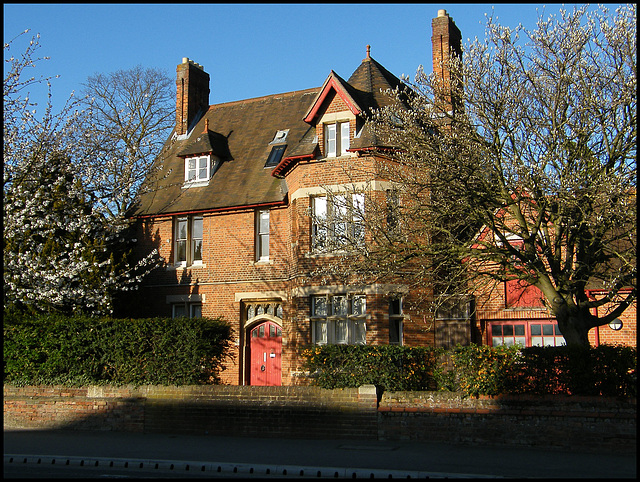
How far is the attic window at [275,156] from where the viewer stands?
75.5 ft

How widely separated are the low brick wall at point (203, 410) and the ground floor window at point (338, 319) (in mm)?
4591

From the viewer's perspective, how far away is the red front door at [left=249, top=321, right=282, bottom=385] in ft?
70.9

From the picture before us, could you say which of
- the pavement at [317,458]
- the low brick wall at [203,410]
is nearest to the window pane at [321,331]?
the low brick wall at [203,410]

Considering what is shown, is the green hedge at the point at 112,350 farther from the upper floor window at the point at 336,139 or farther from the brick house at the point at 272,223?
the upper floor window at the point at 336,139

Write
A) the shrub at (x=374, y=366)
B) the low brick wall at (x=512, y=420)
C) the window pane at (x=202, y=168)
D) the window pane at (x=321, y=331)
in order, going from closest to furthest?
the low brick wall at (x=512, y=420)
the shrub at (x=374, y=366)
the window pane at (x=321, y=331)
the window pane at (x=202, y=168)

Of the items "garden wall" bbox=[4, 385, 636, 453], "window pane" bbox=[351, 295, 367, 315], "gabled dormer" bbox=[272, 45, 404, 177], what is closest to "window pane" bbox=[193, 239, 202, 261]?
"gabled dormer" bbox=[272, 45, 404, 177]

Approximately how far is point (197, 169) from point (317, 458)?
14887 millimetres

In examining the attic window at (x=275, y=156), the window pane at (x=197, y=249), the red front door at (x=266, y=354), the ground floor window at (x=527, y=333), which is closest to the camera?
the ground floor window at (x=527, y=333)

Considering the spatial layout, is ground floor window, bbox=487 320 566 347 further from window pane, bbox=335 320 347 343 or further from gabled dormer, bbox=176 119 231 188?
gabled dormer, bbox=176 119 231 188

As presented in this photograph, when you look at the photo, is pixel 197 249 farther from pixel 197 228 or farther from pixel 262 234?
pixel 262 234

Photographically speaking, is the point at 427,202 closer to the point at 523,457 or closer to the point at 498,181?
the point at 498,181

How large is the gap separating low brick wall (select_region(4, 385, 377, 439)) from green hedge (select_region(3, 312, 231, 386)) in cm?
37

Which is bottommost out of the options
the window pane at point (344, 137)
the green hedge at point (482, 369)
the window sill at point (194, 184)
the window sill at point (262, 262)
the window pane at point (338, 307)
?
the green hedge at point (482, 369)

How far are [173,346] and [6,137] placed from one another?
22.8 ft
